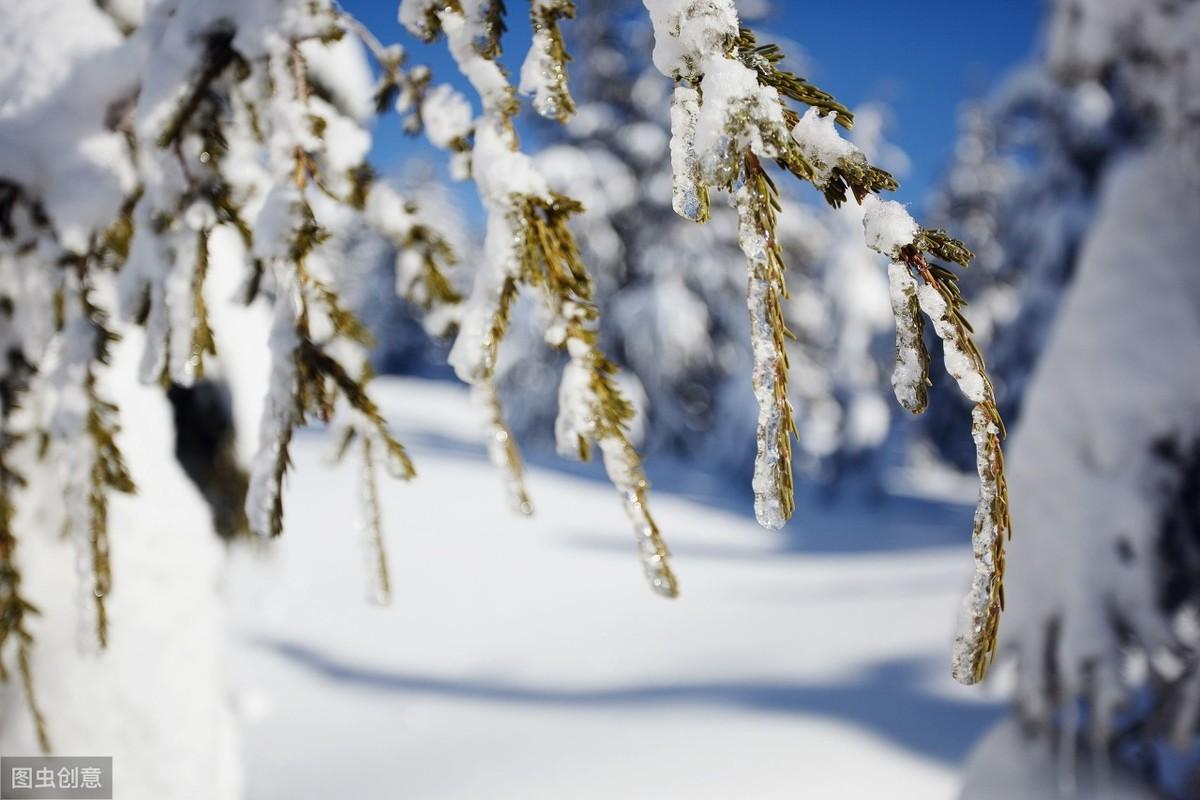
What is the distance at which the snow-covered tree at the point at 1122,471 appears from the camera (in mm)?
2924

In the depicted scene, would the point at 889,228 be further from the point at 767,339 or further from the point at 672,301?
the point at 672,301

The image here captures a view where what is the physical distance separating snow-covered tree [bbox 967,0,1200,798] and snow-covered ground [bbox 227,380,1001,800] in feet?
4.56

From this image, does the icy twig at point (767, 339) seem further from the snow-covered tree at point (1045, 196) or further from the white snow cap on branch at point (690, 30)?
the snow-covered tree at point (1045, 196)

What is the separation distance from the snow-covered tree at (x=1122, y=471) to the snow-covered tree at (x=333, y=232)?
2722 millimetres

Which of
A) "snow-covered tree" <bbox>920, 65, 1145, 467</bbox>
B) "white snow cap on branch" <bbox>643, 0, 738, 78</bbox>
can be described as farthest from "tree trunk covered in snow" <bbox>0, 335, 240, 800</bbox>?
"snow-covered tree" <bbox>920, 65, 1145, 467</bbox>

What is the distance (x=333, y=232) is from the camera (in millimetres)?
1343

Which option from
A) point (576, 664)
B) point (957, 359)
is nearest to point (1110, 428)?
point (957, 359)

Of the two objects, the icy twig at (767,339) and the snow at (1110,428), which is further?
the snow at (1110,428)

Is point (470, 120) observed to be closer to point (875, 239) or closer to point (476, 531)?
point (875, 239)

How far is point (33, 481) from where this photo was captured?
5.83 ft

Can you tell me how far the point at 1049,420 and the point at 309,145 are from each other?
3283 millimetres

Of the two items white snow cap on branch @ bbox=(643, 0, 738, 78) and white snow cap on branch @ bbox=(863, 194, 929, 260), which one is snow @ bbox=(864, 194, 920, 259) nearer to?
white snow cap on branch @ bbox=(863, 194, 929, 260)

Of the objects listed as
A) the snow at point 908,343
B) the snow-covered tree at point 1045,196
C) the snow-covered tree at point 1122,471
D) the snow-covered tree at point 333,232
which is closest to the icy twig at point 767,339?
the snow-covered tree at point 333,232

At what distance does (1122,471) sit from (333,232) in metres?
3.20
